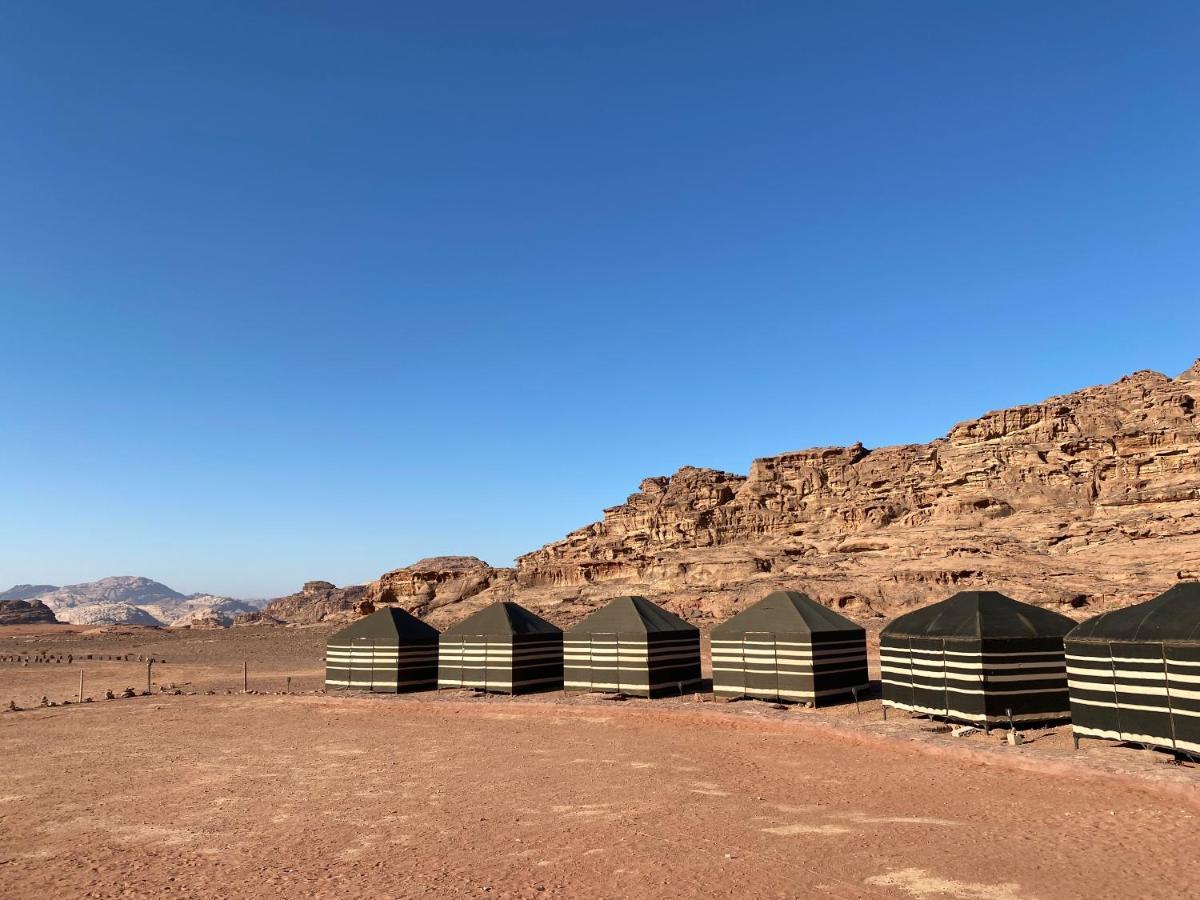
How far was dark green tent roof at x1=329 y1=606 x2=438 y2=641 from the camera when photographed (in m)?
27.9

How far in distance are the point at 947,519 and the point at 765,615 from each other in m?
50.7

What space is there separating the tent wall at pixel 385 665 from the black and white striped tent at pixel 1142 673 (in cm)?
2043

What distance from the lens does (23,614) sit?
127188 millimetres

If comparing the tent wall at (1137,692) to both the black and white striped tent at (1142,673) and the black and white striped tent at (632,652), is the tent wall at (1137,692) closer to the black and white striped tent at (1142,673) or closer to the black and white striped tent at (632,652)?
the black and white striped tent at (1142,673)

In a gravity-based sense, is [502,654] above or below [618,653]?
below

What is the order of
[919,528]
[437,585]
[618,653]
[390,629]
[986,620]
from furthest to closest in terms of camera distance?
[437,585] → [919,528] → [390,629] → [618,653] → [986,620]

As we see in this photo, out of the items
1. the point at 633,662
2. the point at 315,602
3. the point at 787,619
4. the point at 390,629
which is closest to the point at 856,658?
the point at 787,619

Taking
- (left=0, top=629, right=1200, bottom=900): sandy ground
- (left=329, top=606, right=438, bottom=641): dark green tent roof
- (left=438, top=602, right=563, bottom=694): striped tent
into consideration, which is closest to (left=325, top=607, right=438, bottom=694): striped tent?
(left=329, top=606, right=438, bottom=641): dark green tent roof

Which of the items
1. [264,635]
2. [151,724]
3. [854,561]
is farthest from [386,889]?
[264,635]

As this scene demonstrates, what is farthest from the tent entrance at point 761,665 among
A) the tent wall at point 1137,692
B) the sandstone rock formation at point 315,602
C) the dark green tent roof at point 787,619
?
the sandstone rock formation at point 315,602

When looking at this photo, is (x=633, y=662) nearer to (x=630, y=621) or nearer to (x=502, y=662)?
(x=630, y=621)

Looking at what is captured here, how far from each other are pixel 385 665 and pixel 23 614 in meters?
134

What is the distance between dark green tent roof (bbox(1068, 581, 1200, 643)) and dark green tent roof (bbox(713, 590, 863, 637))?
747 cm

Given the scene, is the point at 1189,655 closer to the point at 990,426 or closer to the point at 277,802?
the point at 277,802
